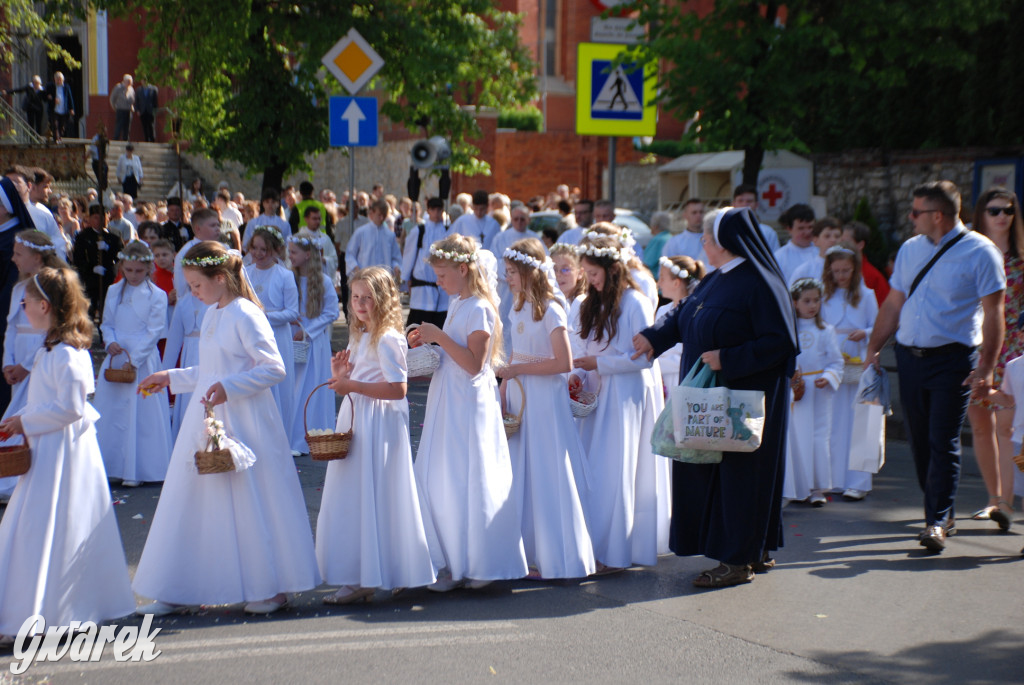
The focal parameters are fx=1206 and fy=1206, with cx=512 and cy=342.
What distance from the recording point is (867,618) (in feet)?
20.0

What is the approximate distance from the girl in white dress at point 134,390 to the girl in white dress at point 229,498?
3530mm

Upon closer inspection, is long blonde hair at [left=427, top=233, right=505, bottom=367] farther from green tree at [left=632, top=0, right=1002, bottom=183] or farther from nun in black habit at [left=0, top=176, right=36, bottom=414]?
green tree at [left=632, top=0, right=1002, bottom=183]

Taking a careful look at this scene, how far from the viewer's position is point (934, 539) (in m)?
Result: 7.28

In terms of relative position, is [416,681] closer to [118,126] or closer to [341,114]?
[341,114]

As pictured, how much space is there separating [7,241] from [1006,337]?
739 cm

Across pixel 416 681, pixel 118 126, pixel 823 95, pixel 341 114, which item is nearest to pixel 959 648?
pixel 416 681

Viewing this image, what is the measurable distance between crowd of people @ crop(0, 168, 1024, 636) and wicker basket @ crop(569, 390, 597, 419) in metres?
0.02

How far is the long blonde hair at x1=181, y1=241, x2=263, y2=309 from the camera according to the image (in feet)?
19.6

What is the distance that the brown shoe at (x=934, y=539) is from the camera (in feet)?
23.9

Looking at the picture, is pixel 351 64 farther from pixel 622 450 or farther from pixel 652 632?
pixel 652 632

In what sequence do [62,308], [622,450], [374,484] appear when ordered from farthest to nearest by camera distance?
[622,450] < [374,484] < [62,308]

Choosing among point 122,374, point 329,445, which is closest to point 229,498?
point 329,445

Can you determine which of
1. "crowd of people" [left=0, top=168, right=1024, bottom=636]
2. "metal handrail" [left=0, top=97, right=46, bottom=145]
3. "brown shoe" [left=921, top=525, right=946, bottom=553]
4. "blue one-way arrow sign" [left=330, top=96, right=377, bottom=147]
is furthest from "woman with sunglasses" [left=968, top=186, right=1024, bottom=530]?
"metal handrail" [left=0, top=97, right=46, bottom=145]

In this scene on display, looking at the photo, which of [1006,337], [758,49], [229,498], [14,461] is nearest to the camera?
[14,461]
